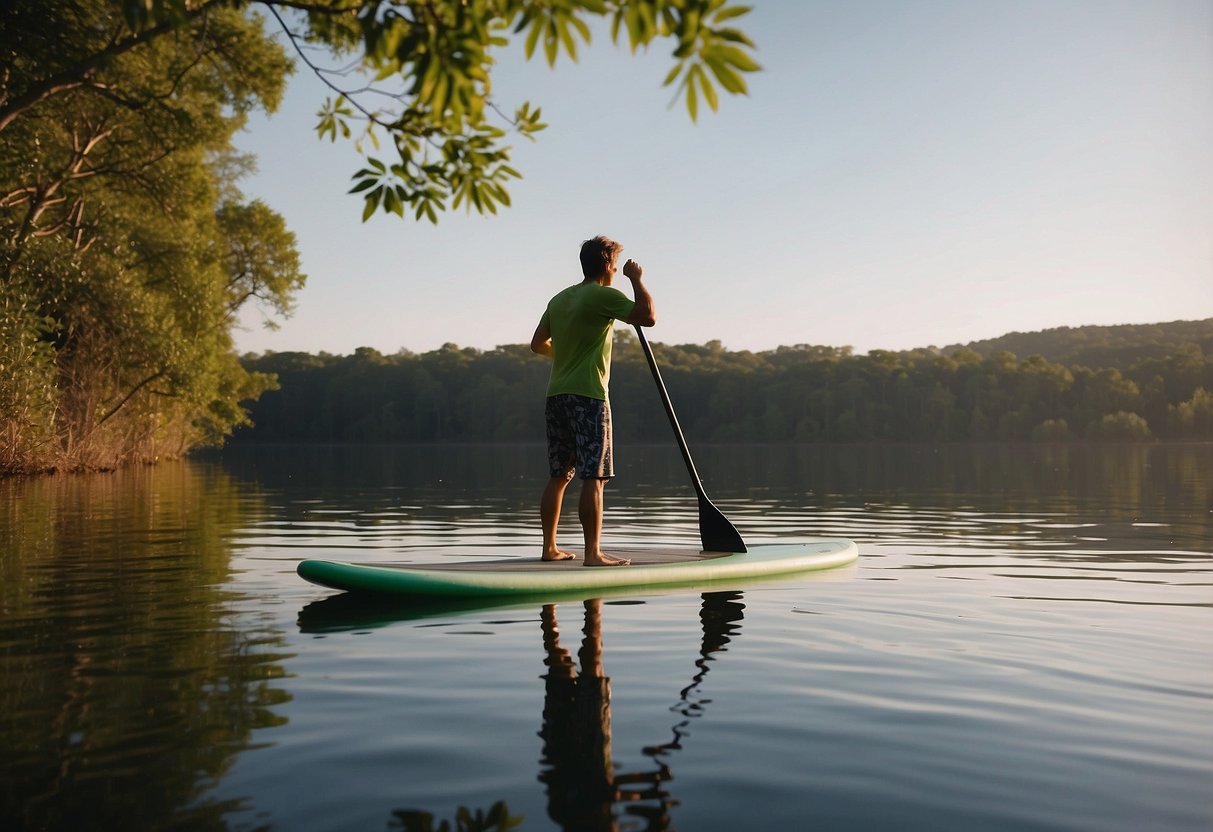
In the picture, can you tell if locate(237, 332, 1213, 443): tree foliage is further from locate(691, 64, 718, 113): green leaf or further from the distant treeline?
locate(691, 64, 718, 113): green leaf

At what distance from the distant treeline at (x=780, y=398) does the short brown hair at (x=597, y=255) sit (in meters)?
82.3

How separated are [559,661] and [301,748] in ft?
5.50

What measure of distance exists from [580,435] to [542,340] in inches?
34.4

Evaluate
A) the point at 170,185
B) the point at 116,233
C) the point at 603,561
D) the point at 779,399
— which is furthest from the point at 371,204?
the point at 779,399

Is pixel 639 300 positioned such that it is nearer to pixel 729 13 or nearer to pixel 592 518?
pixel 592 518

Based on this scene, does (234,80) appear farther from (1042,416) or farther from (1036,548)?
(1042,416)

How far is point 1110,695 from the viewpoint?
171 inches

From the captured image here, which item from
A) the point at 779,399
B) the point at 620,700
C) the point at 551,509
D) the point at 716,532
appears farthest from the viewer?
the point at 779,399

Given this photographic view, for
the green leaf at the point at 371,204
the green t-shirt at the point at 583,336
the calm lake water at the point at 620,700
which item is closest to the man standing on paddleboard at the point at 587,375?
the green t-shirt at the point at 583,336

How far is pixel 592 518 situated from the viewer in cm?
724

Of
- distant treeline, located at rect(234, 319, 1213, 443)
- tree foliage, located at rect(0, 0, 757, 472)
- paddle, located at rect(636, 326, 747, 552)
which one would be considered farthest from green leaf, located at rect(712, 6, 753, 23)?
distant treeline, located at rect(234, 319, 1213, 443)

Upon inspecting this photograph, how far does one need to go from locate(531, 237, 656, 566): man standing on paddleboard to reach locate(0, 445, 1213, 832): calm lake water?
32.8 inches

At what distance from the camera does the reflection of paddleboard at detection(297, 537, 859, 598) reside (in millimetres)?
6453

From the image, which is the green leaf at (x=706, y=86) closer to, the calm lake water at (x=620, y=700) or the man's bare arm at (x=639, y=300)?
the calm lake water at (x=620, y=700)
